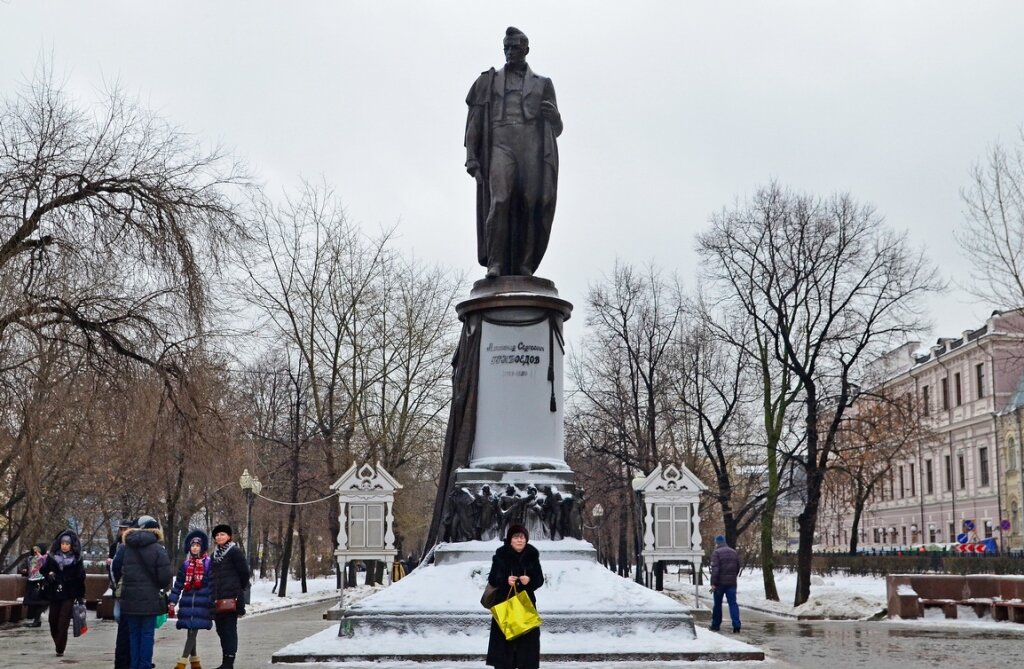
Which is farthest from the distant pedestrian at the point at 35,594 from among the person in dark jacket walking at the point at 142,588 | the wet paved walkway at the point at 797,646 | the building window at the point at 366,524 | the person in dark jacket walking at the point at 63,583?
the person in dark jacket walking at the point at 142,588

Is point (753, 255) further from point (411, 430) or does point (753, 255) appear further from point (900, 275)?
point (411, 430)

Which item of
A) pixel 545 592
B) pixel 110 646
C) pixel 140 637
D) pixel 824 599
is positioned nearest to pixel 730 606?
pixel 545 592

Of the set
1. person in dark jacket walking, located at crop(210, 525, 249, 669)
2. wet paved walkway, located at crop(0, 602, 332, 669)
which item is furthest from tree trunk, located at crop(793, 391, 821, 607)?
person in dark jacket walking, located at crop(210, 525, 249, 669)

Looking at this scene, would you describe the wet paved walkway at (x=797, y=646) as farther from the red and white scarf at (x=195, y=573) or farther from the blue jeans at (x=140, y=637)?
the blue jeans at (x=140, y=637)

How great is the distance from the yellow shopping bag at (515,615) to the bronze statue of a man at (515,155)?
301 inches

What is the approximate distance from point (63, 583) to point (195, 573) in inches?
206

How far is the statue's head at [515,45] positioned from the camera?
16031 mm

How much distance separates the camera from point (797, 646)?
610 inches

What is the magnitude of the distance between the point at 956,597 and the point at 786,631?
5375 millimetres

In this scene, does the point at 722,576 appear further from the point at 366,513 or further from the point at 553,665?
the point at 366,513

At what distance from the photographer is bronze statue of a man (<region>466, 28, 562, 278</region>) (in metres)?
15.8

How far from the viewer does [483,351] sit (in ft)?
49.3

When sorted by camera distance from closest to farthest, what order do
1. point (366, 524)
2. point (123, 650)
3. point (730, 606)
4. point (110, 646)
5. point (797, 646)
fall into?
point (123, 650)
point (797, 646)
point (110, 646)
point (730, 606)
point (366, 524)

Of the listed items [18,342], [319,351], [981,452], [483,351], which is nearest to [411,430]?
[319,351]
